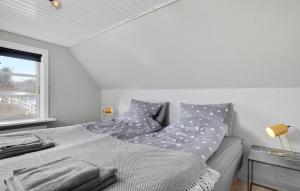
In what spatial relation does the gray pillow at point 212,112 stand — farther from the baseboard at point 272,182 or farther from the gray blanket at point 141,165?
the gray blanket at point 141,165

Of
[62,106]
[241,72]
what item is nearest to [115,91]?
[62,106]

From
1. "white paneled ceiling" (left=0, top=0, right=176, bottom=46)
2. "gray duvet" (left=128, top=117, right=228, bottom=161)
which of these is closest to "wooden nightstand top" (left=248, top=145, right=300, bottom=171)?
"gray duvet" (left=128, top=117, right=228, bottom=161)

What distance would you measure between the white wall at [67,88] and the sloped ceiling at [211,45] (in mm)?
596

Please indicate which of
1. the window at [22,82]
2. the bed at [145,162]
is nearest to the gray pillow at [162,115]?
the bed at [145,162]

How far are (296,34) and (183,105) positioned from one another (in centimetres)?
144

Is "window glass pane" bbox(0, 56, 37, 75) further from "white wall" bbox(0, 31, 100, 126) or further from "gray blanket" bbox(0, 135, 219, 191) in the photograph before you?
"gray blanket" bbox(0, 135, 219, 191)

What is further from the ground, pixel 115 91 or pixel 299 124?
pixel 115 91

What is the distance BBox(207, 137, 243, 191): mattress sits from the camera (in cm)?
139

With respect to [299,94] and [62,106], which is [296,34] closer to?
[299,94]

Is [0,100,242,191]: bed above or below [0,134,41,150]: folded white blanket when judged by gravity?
below

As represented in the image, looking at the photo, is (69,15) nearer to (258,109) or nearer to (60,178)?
(60,178)

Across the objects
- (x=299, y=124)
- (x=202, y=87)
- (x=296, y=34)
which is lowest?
(x=299, y=124)

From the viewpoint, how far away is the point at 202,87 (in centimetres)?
254

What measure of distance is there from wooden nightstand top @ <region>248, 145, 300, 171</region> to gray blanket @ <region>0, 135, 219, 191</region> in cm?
79
